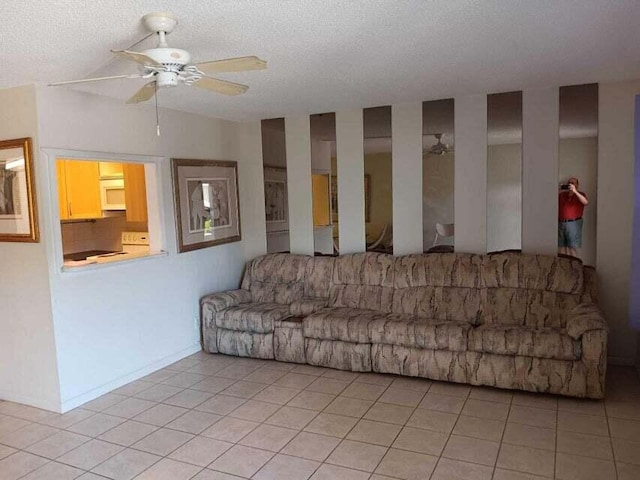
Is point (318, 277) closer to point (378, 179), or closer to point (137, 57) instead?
point (378, 179)

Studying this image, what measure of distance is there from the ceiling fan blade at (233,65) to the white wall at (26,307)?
1.67m

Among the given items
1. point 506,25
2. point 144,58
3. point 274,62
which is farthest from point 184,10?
point 506,25

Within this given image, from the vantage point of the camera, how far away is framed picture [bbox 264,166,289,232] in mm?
5305

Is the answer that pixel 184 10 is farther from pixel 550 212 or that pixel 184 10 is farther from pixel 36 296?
pixel 550 212

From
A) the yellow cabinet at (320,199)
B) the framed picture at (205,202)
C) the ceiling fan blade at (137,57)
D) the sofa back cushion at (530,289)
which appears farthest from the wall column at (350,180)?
the ceiling fan blade at (137,57)

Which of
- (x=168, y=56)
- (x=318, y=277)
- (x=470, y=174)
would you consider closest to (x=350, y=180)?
(x=318, y=277)

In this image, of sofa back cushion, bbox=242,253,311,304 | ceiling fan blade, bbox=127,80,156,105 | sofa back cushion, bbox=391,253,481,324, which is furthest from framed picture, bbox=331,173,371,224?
→ ceiling fan blade, bbox=127,80,156,105

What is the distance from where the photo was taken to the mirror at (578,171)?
4023mm

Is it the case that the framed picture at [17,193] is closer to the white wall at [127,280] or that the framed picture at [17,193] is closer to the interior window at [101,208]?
the white wall at [127,280]

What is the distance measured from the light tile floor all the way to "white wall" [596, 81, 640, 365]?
426 millimetres

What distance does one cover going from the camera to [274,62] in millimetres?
3057

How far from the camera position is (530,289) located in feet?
13.1

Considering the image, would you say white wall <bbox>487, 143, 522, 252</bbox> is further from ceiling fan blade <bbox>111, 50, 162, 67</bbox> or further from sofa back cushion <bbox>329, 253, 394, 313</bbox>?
ceiling fan blade <bbox>111, 50, 162, 67</bbox>

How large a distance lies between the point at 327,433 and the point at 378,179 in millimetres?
2536
